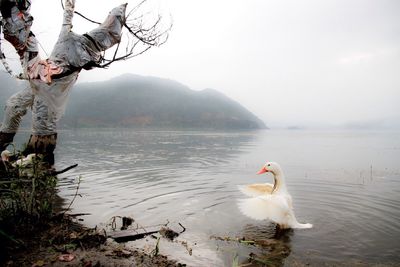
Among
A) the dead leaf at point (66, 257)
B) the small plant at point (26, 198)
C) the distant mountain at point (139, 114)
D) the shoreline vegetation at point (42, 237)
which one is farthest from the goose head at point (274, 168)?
the distant mountain at point (139, 114)

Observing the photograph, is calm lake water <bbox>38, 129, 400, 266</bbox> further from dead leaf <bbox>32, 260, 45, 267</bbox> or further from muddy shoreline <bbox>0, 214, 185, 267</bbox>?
dead leaf <bbox>32, 260, 45, 267</bbox>

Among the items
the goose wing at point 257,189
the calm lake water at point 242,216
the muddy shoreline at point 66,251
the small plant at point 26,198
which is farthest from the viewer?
the goose wing at point 257,189

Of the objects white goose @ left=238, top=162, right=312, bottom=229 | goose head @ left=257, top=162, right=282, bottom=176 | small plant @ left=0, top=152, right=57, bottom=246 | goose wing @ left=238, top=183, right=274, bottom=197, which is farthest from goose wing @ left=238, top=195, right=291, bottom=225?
small plant @ left=0, top=152, right=57, bottom=246

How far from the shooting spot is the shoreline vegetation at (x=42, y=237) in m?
4.12

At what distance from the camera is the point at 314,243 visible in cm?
661

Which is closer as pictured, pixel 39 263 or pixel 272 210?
pixel 39 263

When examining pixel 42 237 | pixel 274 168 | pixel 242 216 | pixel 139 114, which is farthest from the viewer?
pixel 139 114

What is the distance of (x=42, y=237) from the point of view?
15.6 feet

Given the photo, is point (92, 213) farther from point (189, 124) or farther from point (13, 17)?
point (189, 124)

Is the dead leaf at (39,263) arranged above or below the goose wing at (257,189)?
below

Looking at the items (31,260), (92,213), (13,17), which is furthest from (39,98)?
(92,213)

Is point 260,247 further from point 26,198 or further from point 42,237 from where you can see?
point 26,198

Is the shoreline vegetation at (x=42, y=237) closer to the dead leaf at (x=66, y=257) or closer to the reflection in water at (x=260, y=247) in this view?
the dead leaf at (x=66, y=257)

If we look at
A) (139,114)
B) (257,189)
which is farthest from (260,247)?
(139,114)
